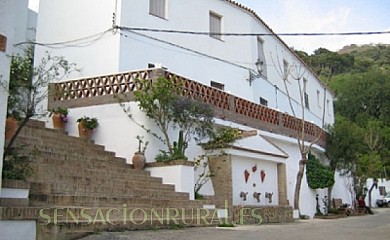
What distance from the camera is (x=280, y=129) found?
752 inches

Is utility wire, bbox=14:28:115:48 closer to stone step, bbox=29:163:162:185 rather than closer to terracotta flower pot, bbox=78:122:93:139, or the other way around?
terracotta flower pot, bbox=78:122:93:139

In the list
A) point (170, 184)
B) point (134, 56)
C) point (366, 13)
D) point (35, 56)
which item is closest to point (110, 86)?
point (134, 56)

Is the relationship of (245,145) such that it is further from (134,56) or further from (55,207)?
(55,207)

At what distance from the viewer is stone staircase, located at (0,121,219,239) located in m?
7.43

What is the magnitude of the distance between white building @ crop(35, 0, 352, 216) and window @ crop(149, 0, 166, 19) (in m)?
0.04

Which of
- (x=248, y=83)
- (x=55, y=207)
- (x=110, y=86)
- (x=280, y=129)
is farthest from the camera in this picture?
(x=248, y=83)

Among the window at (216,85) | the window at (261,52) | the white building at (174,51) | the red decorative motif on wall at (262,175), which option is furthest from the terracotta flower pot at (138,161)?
the window at (261,52)

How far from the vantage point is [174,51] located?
18.0 m

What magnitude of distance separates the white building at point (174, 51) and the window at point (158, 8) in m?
0.04

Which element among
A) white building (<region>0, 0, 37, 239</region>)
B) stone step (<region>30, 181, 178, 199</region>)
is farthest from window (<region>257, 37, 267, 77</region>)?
white building (<region>0, 0, 37, 239</region>)

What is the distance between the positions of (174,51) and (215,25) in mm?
3283

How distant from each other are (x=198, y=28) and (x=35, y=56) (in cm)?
652

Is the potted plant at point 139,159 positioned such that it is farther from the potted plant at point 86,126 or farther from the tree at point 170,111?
the potted plant at point 86,126

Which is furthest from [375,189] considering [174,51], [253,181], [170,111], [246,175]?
[170,111]
